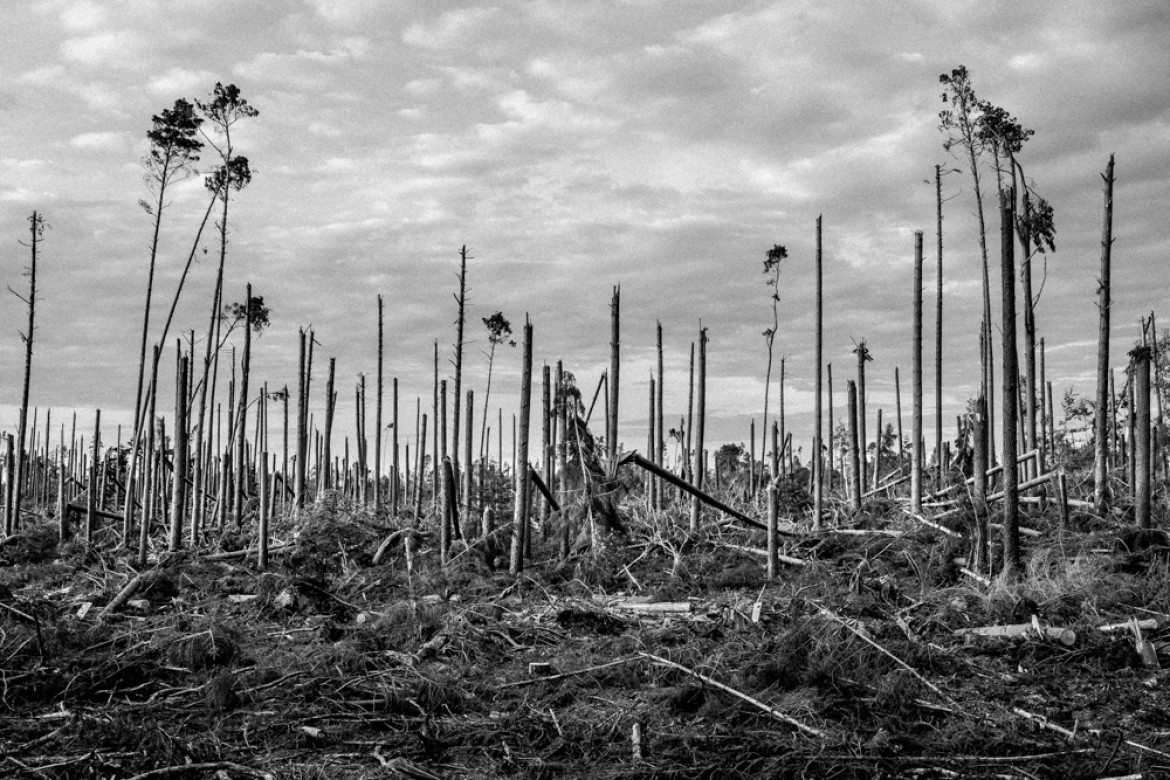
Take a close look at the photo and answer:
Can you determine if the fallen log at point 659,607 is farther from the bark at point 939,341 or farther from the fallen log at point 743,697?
the bark at point 939,341

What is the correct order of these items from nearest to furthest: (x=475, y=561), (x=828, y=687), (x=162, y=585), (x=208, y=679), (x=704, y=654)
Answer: (x=828, y=687) < (x=208, y=679) < (x=704, y=654) < (x=162, y=585) < (x=475, y=561)

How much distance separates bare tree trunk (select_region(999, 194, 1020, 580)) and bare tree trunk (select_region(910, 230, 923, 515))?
4.43 m

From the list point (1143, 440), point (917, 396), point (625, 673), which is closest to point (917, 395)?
point (917, 396)

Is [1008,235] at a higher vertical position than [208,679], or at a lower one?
higher

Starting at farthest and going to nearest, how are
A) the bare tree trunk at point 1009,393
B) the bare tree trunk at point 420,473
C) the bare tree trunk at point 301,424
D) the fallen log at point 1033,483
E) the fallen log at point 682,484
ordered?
the bare tree trunk at point 420,473 → the bare tree trunk at point 301,424 → the fallen log at point 1033,483 → the fallen log at point 682,484 → the bare tree trunk at point 1009,393

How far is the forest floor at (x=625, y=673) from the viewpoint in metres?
6.77

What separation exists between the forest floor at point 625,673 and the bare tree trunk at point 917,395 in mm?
1849

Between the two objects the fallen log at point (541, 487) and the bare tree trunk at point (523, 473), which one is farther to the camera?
the fallen log at point (541, 487)

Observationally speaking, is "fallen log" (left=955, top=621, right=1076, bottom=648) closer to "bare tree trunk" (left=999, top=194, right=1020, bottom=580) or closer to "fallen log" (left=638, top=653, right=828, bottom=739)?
"bare tree trunk" (left=999, top=194, right=1020, bottom=580)

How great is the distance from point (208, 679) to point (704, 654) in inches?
180

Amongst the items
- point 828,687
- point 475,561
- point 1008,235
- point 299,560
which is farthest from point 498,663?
point 299,560

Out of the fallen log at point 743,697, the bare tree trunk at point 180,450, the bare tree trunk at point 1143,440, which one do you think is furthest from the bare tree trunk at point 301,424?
the bare tree trunk at point 1143,440

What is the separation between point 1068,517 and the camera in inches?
555

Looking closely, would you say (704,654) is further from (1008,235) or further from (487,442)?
(487,442)
